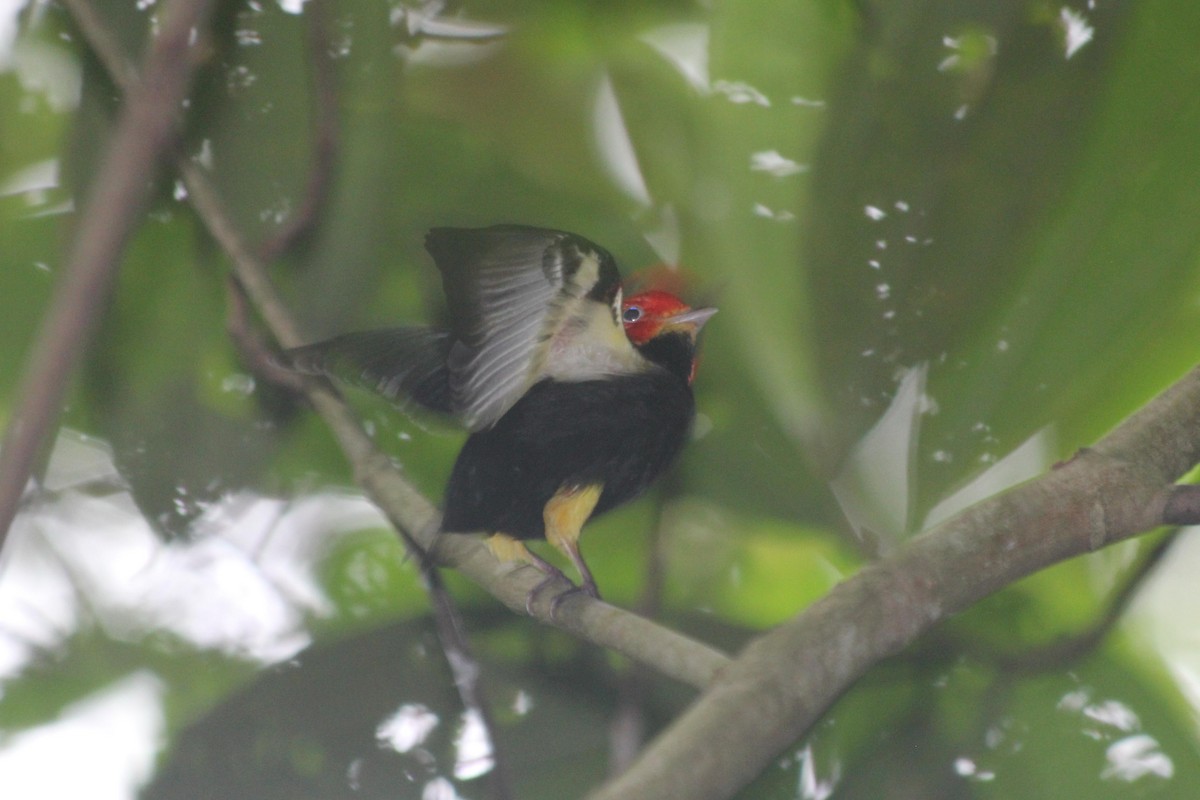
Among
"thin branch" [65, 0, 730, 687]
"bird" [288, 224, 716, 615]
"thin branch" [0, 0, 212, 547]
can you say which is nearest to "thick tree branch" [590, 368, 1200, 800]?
"thin branch" [65, 0, 730, 687]

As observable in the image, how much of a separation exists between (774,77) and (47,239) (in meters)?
0.47

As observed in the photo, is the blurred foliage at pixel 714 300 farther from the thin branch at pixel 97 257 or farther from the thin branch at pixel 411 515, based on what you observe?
the thin branch at pixel 97 257

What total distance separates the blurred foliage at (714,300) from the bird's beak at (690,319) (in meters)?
0.07

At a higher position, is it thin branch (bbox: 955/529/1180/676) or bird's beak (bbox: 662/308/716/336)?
bird's beak (bbox: 662/308/716/336)

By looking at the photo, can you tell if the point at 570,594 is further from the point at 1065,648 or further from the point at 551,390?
the point at 1065,648

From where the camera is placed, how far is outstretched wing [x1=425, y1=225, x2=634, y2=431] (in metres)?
0.45

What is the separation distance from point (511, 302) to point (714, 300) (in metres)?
0.16

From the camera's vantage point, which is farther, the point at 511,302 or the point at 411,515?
the point at 411,515

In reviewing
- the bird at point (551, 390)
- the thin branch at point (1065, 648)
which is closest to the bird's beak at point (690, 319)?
the bird at point (551, 390)

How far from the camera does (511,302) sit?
0.46 meters

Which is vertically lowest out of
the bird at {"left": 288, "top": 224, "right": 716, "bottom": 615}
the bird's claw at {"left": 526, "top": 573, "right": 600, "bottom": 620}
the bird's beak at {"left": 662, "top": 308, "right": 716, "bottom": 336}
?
the bird's claw at {"left": 526, "top": 573, "right": 600, "bottom": 620}

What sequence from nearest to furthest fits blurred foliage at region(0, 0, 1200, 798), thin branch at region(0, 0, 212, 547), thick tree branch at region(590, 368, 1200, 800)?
thick tree branch at region(590, 368, 1200, 800) < thin branch at region(0, 0, 212, 547) < blurred foliage at region(0, 0, 1200, 798)

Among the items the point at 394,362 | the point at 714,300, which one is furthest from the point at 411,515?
the point at 714,300

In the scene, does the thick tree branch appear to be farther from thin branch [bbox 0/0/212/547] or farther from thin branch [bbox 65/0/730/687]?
thin branch [bbox 0/0/212/547]
